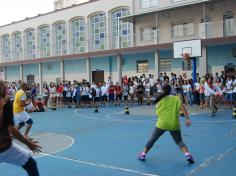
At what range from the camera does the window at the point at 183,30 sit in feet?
93.2

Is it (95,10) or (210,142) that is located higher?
(95,10)

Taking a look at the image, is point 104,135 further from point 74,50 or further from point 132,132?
point 74,50

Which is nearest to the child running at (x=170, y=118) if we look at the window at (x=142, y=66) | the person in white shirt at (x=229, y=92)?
the person in white shirt at (x=229, y=92)

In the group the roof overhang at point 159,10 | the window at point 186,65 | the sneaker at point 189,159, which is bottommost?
the sneaker at point 189,159

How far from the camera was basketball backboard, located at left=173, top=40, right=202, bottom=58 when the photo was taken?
2264 cm

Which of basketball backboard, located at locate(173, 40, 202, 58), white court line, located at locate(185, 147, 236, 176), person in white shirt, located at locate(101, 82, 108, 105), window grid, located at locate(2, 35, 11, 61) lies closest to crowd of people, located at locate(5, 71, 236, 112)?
person in white shirt, located at locate(101, 82, 108, 105)

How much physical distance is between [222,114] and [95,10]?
2290cm

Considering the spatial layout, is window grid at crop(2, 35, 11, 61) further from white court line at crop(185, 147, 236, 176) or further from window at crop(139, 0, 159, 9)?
white court line at crop(185, 147, 236, 176)

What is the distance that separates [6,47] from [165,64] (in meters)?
28.8

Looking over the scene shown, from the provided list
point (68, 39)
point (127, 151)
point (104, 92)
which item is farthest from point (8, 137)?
point (68, 39)

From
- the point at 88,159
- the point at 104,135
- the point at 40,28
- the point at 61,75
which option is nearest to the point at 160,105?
the point at 88,159

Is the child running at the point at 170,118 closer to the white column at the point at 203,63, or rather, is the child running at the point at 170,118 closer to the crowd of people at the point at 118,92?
the crowd of people at the point at 118,92

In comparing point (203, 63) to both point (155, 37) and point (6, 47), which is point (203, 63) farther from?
point (6, 47)

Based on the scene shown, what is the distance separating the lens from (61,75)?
40.0 metres
